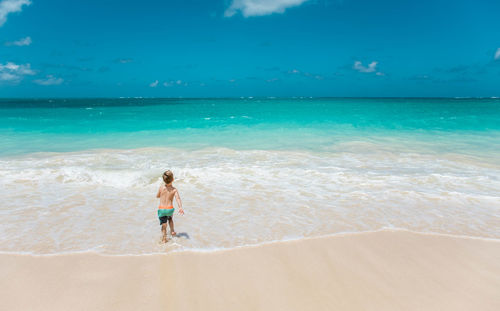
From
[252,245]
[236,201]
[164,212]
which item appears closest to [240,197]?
[236,201]

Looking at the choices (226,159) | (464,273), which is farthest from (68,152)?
(464,273)

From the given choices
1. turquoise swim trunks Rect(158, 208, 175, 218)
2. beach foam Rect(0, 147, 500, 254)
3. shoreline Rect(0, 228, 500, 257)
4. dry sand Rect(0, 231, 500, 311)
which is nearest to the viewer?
dry sand Rect(0, 231, 500, 311)

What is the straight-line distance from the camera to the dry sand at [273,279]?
10.7 feet

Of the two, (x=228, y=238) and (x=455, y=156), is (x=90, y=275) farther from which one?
(x=455, y=156)

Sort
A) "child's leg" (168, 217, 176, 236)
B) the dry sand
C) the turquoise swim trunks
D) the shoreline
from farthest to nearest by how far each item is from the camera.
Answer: "child's leg" (168, 217, 176, 236) < the turquoise swim trunks < the shoreline < the dry sand

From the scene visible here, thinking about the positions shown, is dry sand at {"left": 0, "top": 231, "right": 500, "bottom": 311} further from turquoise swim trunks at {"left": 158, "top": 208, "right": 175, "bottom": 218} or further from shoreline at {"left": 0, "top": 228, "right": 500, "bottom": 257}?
turquoise swim trunks at {"left": 158, "top": 208, "right": 175, "bottom": 218}

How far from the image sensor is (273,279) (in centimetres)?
367

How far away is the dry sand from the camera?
10.7 ft

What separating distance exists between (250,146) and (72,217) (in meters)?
9.28

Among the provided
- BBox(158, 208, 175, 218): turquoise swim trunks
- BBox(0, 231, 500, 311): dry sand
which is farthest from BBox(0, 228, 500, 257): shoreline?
BBox(158, 208, 175, 218): turquoise swim trunks

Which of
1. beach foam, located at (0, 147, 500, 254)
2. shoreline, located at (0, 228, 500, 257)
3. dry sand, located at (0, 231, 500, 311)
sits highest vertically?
beach foam, located at (0, 147, 500, 254)

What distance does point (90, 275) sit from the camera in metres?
3.73

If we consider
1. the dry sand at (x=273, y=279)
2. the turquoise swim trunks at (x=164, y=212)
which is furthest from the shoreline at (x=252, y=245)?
the turquoise swim trunks at (x=164, y=212)

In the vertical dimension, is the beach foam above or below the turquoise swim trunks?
below
